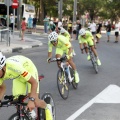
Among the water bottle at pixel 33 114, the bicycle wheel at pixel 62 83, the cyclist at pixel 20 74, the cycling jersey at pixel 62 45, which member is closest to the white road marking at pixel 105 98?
the bicycle wheel at pixel 62 83

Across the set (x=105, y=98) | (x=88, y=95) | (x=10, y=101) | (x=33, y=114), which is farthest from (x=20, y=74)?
(x=88, y=95)

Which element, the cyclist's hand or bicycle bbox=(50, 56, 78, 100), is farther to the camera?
bicycle bbox=(50, 56, 78, 100)

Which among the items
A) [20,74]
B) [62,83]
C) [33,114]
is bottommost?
[62,83]

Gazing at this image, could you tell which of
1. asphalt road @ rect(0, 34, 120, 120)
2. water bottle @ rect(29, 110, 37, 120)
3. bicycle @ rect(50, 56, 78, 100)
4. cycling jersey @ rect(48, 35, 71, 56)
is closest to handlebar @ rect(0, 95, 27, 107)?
water bottle @ rect(29, 110, 37, 120)

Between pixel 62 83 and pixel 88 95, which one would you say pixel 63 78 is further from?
pixel 88 95

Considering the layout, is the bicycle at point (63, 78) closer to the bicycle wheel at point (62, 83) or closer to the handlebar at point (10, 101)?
the bicycle wheel at point (62, 83)

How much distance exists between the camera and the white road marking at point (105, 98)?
7152mm

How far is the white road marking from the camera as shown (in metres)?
7.15

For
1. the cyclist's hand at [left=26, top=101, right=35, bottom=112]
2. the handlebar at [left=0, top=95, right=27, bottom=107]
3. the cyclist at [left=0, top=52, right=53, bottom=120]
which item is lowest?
the cyclist's hand at [left=26, top=101, right=35, bottom=112]

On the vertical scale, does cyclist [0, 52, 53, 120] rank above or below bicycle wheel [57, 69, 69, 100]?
above

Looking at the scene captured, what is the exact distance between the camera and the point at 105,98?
8453 mm

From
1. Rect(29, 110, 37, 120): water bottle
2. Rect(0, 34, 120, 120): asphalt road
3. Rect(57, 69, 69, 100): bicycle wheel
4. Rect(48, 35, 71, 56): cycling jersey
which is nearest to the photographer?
Rect(29, 110, 37, 120): water bottle

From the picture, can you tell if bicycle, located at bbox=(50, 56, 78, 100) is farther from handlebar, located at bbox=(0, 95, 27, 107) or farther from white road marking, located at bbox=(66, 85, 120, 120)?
handlebar, located at bbox=(0, 95, 27, 107)

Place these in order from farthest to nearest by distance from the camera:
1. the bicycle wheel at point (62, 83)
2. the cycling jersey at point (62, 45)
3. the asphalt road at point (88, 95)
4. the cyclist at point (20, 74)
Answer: the cycling jersey at point (62, 45)
the bicycle wheel at point (62, 83)
the asphalt road at point (88, 95)
the cyclist at point (20, 74)
